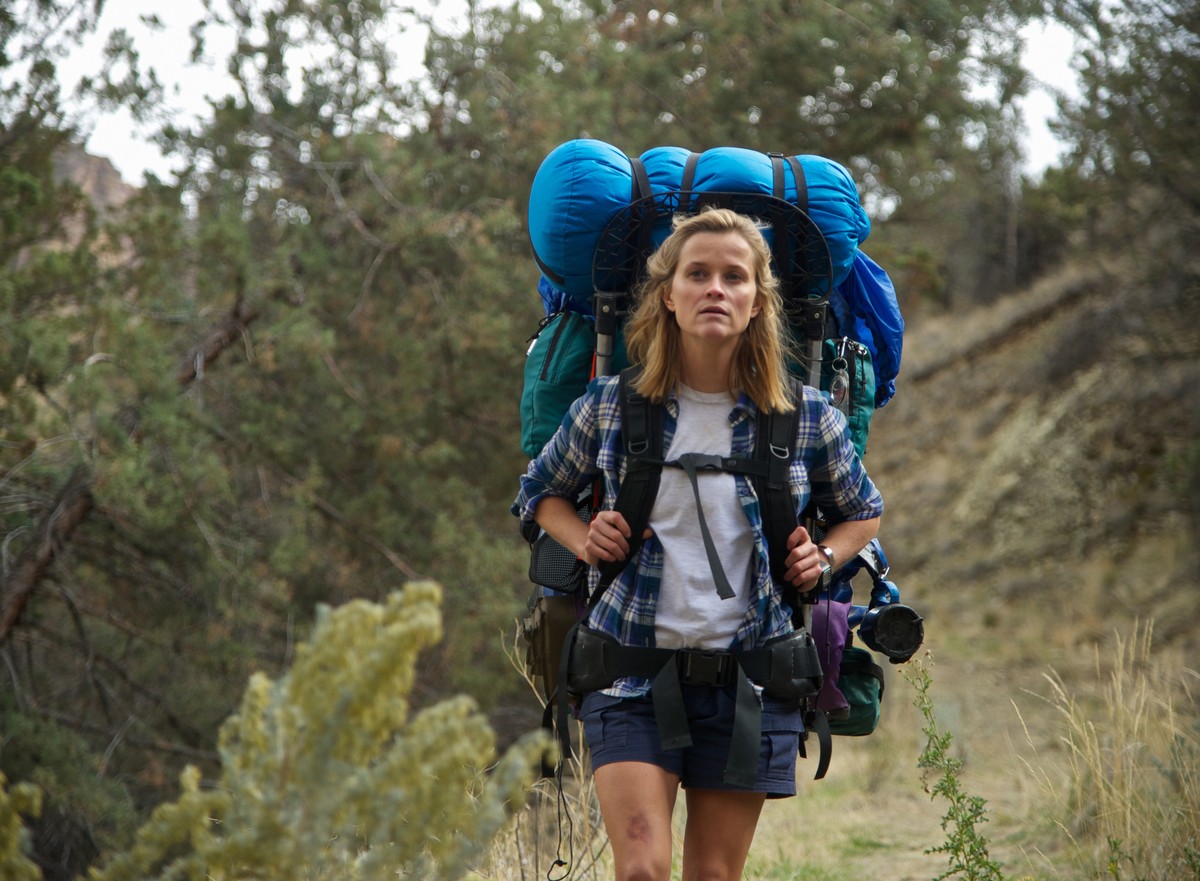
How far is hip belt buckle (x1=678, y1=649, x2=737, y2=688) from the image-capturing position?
8.29 ft

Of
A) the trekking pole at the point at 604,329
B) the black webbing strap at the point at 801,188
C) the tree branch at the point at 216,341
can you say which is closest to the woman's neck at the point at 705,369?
the trekking pole at the point at 604,329

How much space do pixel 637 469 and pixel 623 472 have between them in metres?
0.06

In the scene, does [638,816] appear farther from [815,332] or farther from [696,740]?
[815,332]

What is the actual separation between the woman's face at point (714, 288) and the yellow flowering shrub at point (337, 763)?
A: 108 cm

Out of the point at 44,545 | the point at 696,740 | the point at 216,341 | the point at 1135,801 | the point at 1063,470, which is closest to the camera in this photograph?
the point at 696,740

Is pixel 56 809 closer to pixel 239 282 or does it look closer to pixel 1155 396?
pixel 239 282

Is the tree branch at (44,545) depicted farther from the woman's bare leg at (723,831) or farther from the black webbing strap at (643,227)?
the woman's bare leg at (723,831)

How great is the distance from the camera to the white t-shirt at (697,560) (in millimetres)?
2566

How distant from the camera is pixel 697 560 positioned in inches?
101

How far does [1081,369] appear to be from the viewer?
16266 mm

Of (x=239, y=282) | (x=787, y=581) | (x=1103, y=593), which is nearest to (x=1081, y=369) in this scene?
(x=1103, y=593)

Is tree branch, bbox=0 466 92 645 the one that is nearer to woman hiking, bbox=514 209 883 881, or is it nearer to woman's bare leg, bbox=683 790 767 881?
woman hiking, bbox=514 209 883 881

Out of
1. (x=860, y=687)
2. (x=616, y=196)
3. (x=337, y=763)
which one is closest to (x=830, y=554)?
(x=860, y=687)

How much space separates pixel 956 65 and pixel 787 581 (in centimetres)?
945
